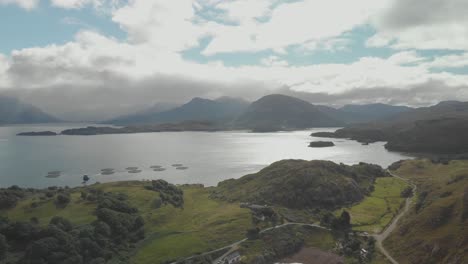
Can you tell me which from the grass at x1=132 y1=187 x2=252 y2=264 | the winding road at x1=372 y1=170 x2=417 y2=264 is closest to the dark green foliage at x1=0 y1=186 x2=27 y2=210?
the grass at x1=132 y1=187 x2=252 y2=264

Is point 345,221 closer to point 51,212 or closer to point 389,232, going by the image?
point 389,232

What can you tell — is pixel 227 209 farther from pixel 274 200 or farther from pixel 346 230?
pixel 346 230

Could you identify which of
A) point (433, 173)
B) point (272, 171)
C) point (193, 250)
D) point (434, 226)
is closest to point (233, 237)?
point (193, 250)

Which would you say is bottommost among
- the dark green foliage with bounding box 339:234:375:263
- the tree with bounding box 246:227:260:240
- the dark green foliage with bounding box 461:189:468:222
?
the dark green foliage with bounding box 339:234:375:263

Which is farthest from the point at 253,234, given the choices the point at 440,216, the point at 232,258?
the point at 440,216

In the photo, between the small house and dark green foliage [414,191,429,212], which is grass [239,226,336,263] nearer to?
the small house

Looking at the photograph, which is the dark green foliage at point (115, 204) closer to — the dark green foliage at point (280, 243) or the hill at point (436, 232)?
the dark green foliage at point (280, 243)
